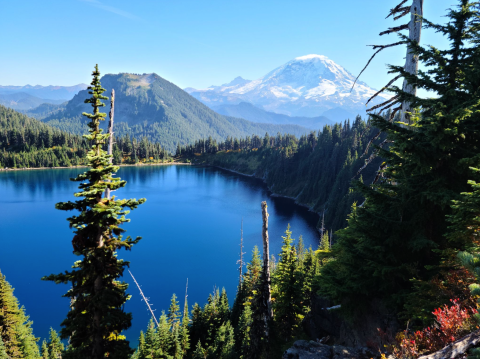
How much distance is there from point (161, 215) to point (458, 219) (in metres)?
99.6

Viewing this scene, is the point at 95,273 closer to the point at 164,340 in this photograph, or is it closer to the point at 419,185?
the point at 419,185

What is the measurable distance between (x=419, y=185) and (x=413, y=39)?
4.94 meters

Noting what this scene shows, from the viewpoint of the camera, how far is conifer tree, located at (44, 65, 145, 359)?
8477 millimetres

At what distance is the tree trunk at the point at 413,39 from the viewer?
26.8 feet

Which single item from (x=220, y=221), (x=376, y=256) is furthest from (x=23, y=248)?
(x=376, y=256)

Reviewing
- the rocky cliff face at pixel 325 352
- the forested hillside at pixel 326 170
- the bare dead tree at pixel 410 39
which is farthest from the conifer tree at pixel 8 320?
the forested hillside at pixel 326 170

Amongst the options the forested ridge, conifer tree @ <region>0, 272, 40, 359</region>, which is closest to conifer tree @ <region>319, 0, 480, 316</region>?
the forested ridge

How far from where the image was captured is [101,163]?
8828 millimetres

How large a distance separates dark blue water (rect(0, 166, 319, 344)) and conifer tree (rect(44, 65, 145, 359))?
131ft

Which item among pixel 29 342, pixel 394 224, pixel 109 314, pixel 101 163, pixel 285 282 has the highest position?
pixel 101 163

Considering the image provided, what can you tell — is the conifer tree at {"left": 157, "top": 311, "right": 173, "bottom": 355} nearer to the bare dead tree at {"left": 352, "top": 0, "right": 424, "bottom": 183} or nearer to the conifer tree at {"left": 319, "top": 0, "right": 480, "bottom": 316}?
the conifer tree at {"left": 319, "top": 0, "right": 480, "bottom": 316}

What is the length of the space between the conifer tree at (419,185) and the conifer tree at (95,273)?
8352 mm

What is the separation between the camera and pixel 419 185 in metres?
10.3

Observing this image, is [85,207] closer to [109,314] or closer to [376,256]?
[109,314]
